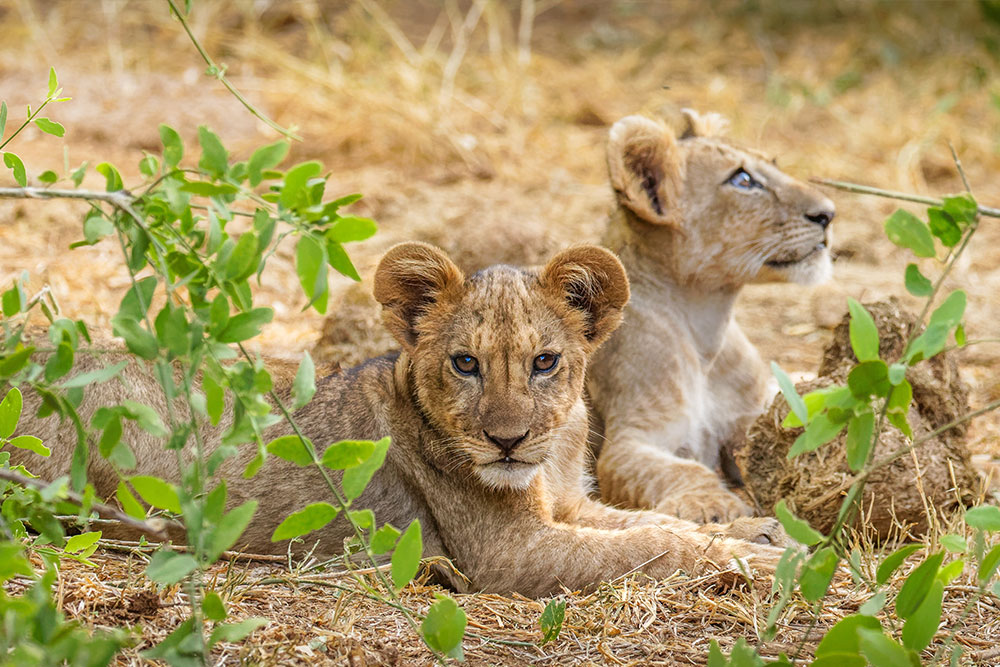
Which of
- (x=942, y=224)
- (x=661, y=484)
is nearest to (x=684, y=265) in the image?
(x=661, y=484)

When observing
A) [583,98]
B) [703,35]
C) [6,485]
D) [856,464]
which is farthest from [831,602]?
[703,35]

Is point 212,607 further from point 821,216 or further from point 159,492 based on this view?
point 821,216

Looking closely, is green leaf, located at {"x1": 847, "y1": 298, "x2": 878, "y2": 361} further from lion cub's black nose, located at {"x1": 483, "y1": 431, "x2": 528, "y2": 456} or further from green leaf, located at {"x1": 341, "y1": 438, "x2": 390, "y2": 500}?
lion cub's black nose, located at {"x1": 483, "y1": 431, "x2": 528, "y2": 456}

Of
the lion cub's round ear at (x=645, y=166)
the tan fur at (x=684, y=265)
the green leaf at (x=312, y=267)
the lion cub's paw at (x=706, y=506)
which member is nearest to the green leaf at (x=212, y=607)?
the green leaf at (x=312, y=267)

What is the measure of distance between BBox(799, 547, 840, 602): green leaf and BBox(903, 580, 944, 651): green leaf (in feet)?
0.64

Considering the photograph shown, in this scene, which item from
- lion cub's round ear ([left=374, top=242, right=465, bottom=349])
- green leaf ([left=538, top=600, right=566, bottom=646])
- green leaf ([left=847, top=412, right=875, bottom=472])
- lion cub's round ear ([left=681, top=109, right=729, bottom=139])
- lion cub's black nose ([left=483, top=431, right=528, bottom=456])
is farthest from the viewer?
lion cub's round ear ([left=681, top=109, right=729, bottom=139])

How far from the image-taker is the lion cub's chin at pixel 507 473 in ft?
11.6

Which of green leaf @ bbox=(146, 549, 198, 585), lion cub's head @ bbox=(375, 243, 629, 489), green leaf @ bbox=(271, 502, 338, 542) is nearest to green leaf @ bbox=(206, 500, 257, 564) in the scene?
green leaf @ bbox=(146, 549, 198, 585)

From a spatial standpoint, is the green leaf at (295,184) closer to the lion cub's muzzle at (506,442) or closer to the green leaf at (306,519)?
the green leaf at (306,519)

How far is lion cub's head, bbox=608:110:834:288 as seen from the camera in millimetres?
4984

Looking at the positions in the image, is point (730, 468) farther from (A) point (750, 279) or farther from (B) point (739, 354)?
(A) point (750, 279)

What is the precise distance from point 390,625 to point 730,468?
2.50 meters

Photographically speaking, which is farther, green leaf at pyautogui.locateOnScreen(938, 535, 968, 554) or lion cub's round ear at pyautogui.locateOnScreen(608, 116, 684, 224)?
lion cub's round ear at pyautogui.locateOnScreen(608, 116, 684, 224)

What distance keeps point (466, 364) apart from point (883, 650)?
1760 millimetres
